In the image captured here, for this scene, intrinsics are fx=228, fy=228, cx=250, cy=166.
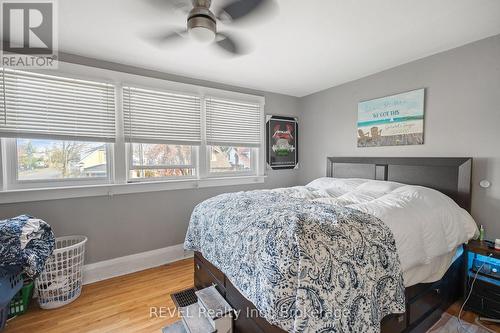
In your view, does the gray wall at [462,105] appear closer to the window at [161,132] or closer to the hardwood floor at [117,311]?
the hardwood floor at [117,311]

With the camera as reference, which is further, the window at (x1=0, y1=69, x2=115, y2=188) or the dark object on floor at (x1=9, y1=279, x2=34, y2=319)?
the window at (x1=0, y1=69, x2=115, y2=188)

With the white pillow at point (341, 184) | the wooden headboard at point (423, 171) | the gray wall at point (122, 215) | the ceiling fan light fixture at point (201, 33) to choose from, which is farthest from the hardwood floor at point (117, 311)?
the ceiling fan light fixture at point (201, 33)

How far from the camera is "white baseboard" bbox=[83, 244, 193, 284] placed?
99.4 inches

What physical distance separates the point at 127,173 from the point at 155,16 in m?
1.77

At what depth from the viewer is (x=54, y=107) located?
2.33 metres

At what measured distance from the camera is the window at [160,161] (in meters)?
2.86

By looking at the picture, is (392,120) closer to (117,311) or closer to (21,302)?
(117,311)

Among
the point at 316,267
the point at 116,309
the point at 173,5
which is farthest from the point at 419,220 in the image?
the point at 116,309

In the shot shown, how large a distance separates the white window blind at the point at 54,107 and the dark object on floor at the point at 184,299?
1846 millimetres

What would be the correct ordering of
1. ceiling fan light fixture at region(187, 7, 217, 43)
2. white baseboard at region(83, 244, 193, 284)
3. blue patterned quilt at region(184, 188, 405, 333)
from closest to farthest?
blue patterned quilt at region(184, 188, 405, 333), ceiling fan light fixture at region(187, 7, 217, 43), white baseboard at region(83, 244, 193, 284)

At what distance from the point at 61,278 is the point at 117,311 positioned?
0.63m

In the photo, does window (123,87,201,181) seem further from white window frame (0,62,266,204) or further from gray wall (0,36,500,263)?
gray wall (0,36,500,263)

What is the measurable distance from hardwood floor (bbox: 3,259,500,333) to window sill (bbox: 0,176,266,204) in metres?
0.99

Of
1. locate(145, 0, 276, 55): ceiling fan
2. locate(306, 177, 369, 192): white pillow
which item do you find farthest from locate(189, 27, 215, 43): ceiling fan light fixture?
locate(306, 177, 369, 192): white pillow
